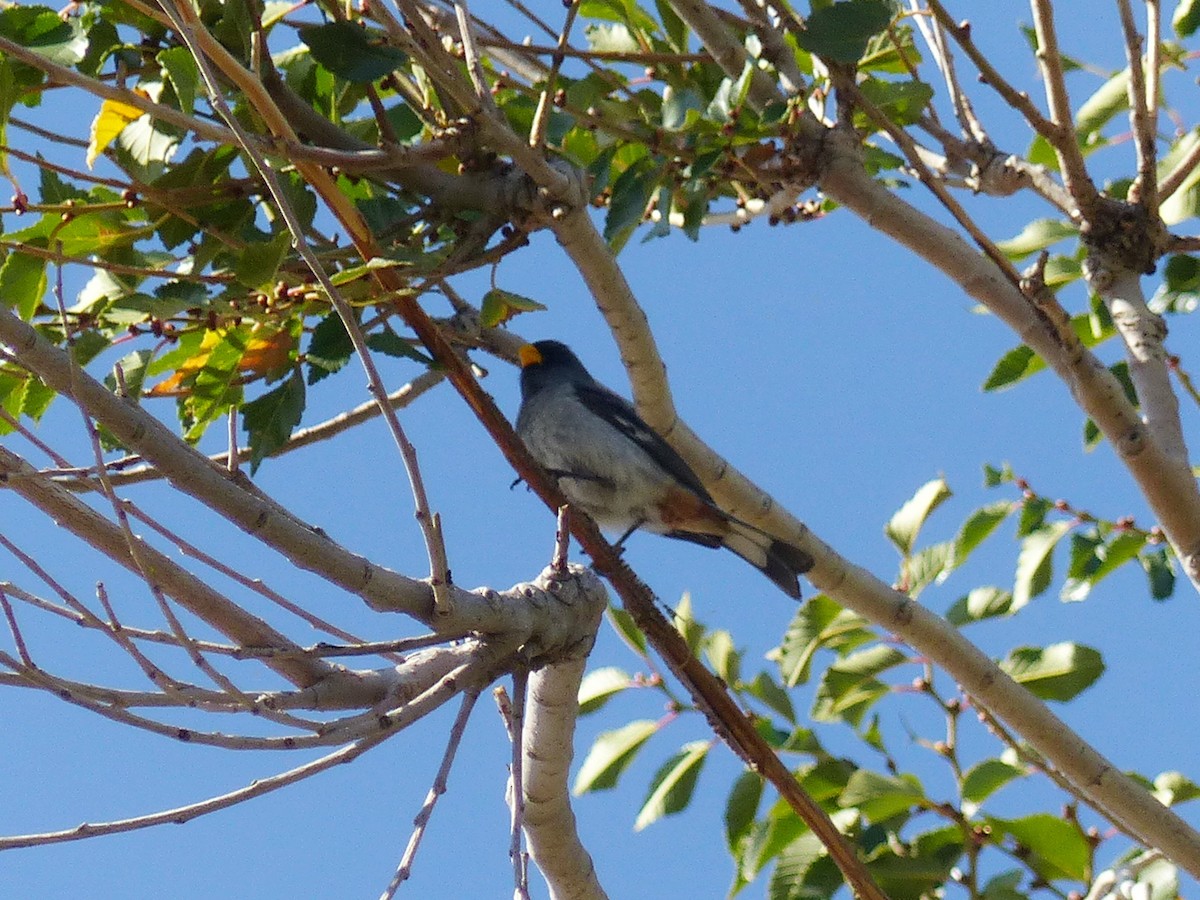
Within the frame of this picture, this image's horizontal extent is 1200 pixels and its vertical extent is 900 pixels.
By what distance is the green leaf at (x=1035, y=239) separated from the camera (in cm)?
368

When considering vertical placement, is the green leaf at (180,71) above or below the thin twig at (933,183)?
above

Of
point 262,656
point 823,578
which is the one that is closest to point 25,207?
point 262,656

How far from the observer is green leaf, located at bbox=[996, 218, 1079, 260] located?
368 centimetres

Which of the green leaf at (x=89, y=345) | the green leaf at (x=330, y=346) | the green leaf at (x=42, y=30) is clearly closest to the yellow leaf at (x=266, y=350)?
the green leaf at (x=330, y=346)

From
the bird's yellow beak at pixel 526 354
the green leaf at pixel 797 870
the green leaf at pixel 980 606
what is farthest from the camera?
the bird's yellow beak at pixel 526 354

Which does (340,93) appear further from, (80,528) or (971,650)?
(971,650)

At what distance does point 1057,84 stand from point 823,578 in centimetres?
141

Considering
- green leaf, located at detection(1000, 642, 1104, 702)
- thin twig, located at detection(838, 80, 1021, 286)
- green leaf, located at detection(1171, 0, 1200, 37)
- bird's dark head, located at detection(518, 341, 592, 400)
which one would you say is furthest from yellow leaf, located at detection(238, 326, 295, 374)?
bird's dark head, located at detection(518, 341, 592, 400)

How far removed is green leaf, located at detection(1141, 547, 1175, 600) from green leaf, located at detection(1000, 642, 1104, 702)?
260 millimetres

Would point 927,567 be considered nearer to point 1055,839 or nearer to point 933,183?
point 1055,839

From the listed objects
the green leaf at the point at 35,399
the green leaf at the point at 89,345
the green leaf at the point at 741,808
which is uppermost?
the green leaf at the point at 35,399

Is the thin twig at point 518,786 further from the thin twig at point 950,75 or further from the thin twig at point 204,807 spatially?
the thin twig at point 950,75

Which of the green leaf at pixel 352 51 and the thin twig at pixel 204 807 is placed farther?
the green leaf at pixel 352 51

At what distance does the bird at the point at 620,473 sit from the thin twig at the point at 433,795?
6.82 ft
